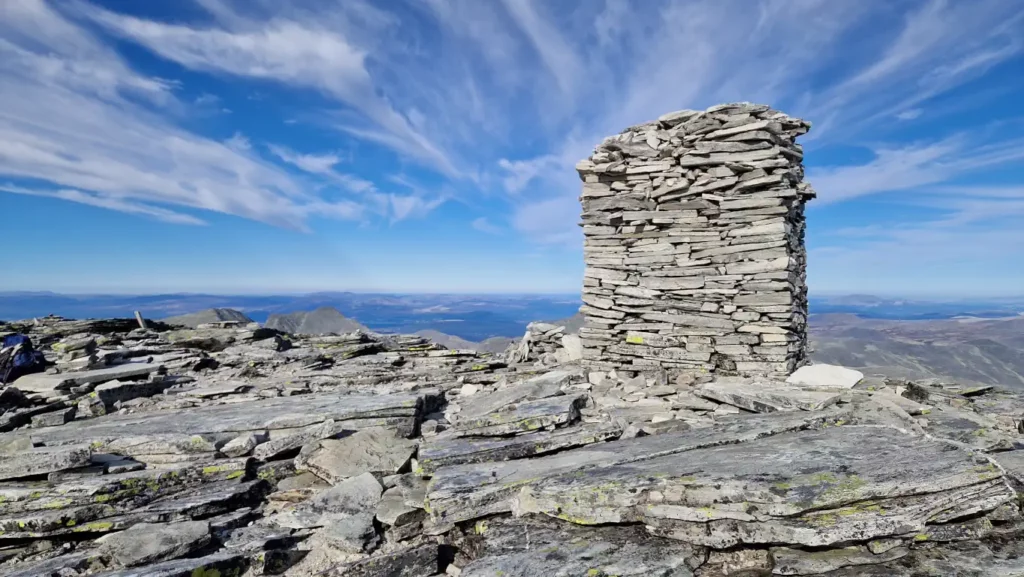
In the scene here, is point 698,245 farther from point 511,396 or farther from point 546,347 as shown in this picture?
point 546,347

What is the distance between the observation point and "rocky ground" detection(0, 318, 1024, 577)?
14.8 ft

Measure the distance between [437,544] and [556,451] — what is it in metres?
2.16

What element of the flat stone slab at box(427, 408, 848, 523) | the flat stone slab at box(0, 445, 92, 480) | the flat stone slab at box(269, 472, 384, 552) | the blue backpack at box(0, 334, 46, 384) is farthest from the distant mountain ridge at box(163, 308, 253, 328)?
the flat stone slab at box(427, 408, 848, 523)

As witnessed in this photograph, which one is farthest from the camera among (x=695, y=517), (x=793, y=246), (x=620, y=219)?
(x=620, y=219)

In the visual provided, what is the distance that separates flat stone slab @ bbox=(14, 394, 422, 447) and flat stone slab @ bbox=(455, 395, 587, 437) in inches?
63.1

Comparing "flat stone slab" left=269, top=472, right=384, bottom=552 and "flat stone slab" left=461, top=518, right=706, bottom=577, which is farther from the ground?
"flat stone slab" left=461, top=518, right=706, bottom=577

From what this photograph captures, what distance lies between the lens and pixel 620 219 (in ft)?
35.8

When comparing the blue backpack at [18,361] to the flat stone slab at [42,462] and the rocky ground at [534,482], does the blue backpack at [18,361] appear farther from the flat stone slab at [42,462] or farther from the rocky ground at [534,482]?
the flat stone slab at [42,462]

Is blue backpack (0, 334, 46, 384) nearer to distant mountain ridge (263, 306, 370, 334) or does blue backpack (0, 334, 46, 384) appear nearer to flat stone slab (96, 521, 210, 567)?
flat stone slab (96, 521, 210, 567)

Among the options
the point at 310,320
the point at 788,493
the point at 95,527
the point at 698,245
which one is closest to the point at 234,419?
the point at 95,527

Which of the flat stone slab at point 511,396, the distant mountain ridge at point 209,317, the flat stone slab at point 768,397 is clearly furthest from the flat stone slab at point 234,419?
the distant mountain ridge at point 209,317

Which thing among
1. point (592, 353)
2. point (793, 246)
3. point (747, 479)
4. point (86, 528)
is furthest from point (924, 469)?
point (86, 528)

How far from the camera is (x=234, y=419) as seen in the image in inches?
331

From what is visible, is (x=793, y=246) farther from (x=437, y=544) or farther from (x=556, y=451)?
(x=437, y=544)
